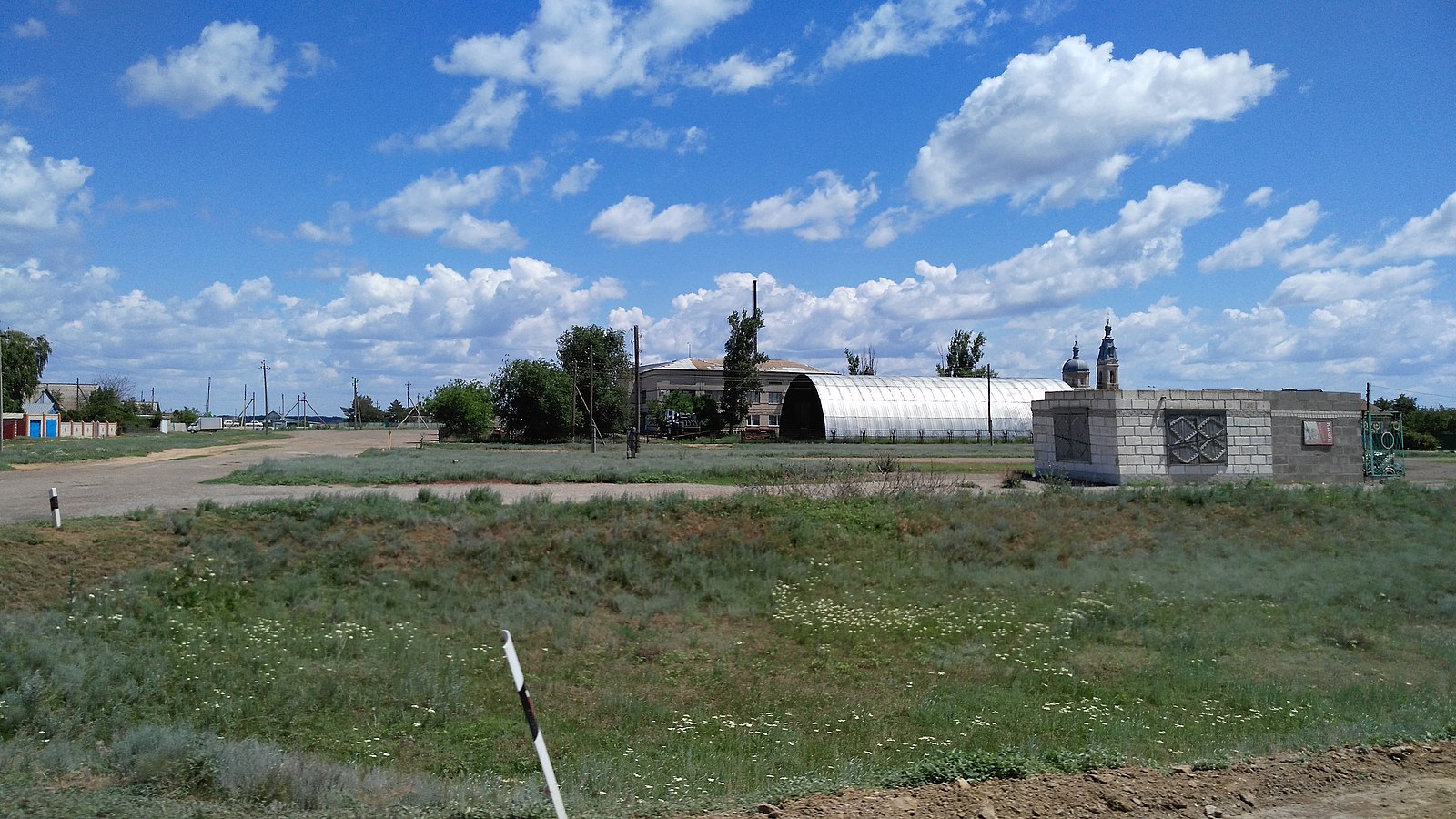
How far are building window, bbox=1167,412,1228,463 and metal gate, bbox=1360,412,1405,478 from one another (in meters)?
6.78

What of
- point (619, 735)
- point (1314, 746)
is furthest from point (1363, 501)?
point (619, 735)

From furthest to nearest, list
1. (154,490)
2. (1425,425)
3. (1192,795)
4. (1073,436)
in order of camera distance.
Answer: (1425,425) → (1073,436) → (154,490) → (1192,795)

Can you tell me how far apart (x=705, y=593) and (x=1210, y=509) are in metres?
14.9

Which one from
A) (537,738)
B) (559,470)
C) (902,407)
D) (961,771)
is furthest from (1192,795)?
(902,407)

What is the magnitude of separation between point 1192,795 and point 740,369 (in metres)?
80.1

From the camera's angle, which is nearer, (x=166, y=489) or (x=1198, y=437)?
(x=166, y=489)

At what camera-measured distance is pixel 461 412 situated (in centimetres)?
7500

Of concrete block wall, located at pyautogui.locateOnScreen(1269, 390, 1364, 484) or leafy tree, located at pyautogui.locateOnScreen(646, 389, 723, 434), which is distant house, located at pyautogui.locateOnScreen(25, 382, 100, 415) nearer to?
leafy tree, located at pyautogui.locateOnScreen(646, 389, 723, 434)

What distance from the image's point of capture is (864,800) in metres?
6.25

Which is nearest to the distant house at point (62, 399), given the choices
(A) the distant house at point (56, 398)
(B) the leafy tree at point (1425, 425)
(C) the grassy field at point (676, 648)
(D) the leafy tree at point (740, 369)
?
(A) the distant house at point (56, 398)

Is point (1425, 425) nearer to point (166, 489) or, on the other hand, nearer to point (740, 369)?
point (740, 369)

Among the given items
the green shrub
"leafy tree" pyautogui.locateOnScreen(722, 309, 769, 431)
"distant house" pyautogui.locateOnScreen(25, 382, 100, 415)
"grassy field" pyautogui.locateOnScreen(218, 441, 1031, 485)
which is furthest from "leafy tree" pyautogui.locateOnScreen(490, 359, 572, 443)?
the green shrub

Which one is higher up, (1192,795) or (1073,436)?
(1073,436)

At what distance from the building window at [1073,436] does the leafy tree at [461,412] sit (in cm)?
5356
